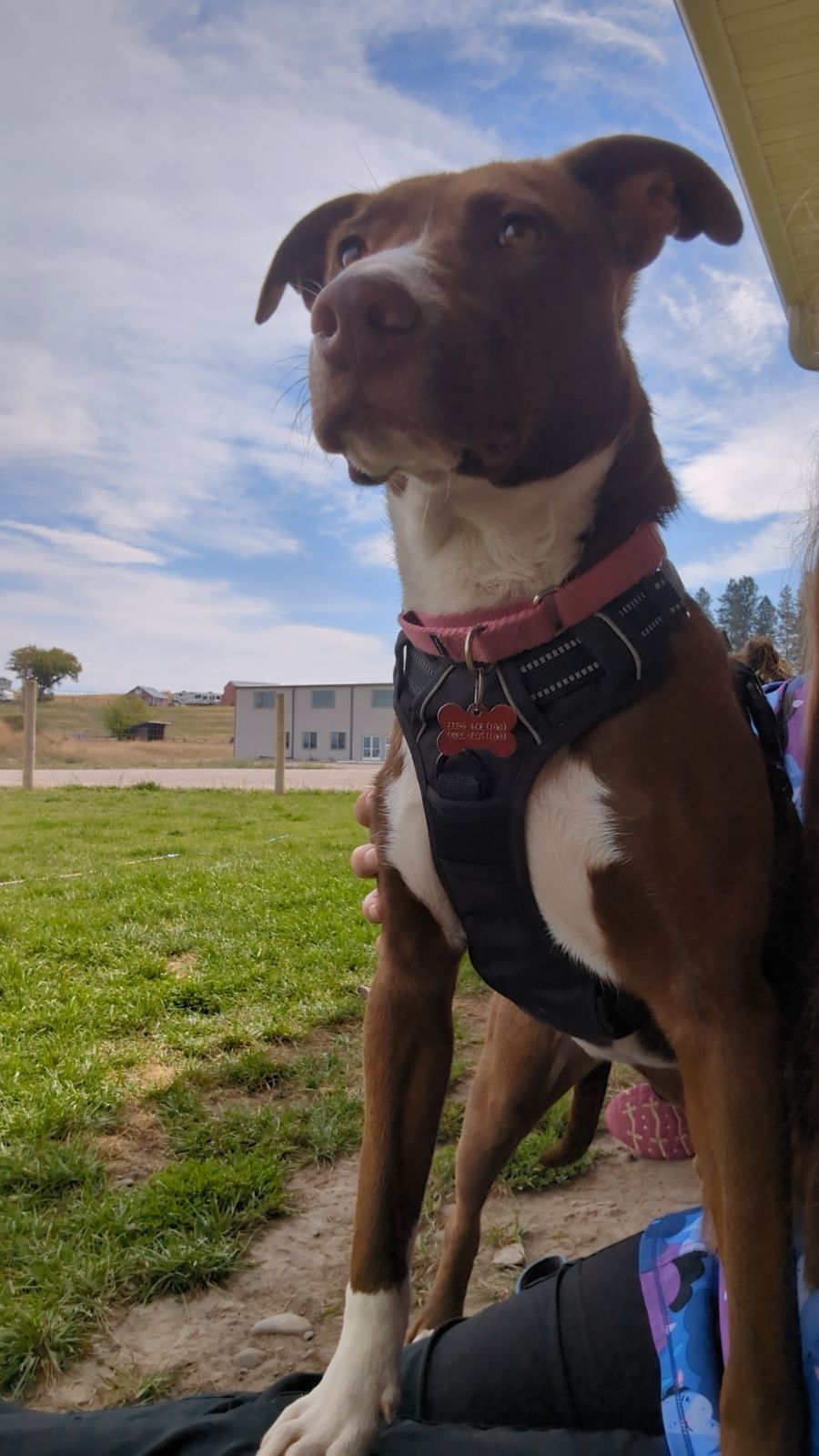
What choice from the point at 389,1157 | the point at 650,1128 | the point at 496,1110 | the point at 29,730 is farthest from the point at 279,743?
the point at 389,1157

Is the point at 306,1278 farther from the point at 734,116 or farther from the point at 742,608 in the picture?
the point at 734,116

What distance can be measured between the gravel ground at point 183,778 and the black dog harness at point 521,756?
11047mm

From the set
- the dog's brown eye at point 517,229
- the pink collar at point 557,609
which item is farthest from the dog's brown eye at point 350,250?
the pink collar at point 557,609

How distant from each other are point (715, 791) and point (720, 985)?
24 centimetres

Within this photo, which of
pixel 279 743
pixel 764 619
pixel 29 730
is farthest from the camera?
pixel 279 743

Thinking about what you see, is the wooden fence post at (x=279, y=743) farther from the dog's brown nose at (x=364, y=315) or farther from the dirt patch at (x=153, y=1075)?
the dog's brown nose at (x=364, y=315)

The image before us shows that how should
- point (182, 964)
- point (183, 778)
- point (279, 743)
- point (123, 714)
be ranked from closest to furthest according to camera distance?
point (182, 964), point (279, 743), point (183, 778), point (123, 714)

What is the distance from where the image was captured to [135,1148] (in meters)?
2.74

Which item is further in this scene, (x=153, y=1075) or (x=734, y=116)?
(x=734, y=116)

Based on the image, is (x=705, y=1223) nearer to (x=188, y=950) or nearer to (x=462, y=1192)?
(x=462, y=1192)

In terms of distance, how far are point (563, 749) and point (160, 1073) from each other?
238cm

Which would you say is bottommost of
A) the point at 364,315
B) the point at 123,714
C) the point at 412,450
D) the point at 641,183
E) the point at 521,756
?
the point at 521,756

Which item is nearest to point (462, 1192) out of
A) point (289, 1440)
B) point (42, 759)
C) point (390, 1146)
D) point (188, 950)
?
point (390, 1146)

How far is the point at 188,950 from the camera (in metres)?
4.71
